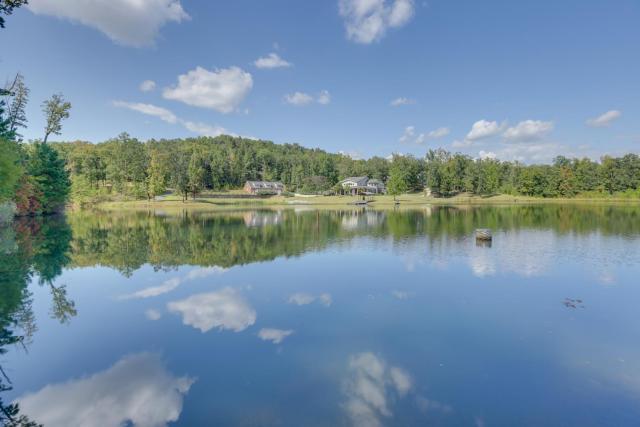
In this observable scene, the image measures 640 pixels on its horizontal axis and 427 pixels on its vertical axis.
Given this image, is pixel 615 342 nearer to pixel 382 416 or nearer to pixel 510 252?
pixel 382 416

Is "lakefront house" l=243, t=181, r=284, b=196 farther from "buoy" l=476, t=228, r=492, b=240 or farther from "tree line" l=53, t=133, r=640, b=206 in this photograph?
"buoy" l=476, t=228, r=492, b=240

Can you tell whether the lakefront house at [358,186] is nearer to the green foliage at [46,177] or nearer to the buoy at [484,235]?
the green foliage at [46,177]

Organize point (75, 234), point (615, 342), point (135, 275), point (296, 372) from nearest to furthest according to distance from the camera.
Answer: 1. point (296, 372)
2. point (615, 342)
3. point (135, 275)
4. point (75, 234)

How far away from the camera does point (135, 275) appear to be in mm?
16344

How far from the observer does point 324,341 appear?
8.85 meters

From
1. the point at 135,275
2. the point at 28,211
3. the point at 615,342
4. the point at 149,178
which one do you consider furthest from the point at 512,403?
the point at 149,178

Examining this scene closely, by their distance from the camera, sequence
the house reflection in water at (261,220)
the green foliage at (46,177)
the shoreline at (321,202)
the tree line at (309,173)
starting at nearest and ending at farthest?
1. the house reflection in water at (261,220)
2. the green foliage at (46,177)
3. the shoreline at (321,202)
4. the tree line at (309,173)

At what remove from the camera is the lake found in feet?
20.2

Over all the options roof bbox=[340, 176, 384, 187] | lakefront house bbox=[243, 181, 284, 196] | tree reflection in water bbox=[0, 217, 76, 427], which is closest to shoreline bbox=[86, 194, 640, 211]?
roof bbox=[340, 176, 384, 187]

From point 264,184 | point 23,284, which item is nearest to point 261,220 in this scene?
point 23,284

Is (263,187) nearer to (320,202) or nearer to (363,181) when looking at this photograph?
(320,202)

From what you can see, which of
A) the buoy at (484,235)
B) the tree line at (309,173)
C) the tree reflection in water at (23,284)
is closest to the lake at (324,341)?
the tree reflection in water at (23,284)

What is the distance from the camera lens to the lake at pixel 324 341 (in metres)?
6.16

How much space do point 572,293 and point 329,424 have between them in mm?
12077
